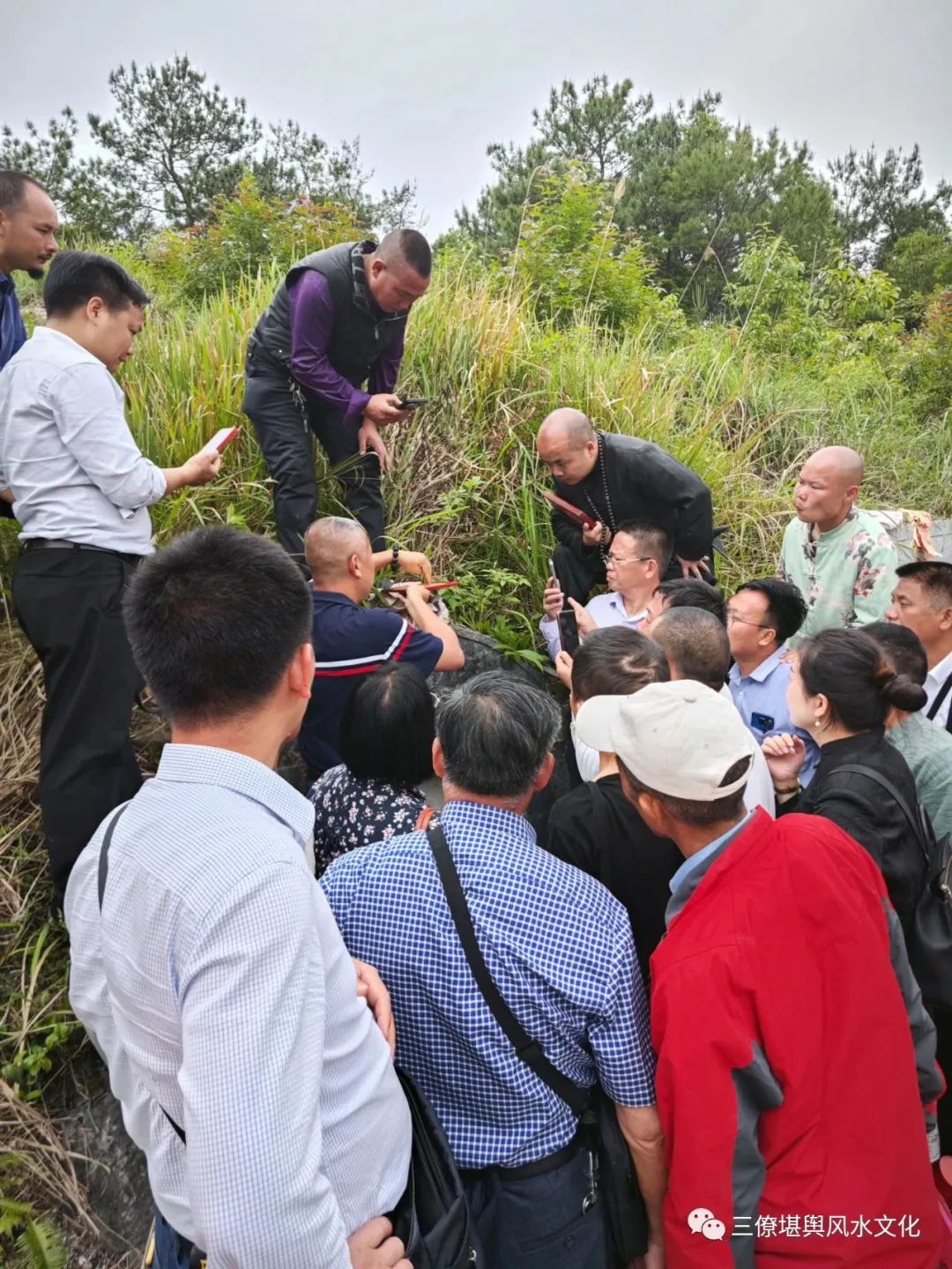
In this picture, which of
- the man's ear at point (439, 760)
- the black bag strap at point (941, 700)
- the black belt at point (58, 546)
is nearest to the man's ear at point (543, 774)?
the man's ear at point (439, 760)

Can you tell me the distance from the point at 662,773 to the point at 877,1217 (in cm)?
89

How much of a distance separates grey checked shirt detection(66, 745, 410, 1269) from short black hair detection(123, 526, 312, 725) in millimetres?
103

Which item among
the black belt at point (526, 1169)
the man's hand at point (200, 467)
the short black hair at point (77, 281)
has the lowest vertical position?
the black belt at point (526, 1169)

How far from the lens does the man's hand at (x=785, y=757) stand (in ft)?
9.22

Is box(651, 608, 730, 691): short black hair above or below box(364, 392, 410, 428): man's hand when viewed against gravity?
below

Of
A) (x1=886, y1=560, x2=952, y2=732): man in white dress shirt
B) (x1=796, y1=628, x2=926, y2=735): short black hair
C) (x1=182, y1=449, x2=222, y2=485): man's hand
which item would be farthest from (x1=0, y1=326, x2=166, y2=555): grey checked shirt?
(x1=886, y1=560, x2=952, y2=732): man in white dress shirt

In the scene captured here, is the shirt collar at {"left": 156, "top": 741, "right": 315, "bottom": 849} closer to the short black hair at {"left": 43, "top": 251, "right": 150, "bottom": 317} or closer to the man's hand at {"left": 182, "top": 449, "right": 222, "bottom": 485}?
the man's hand at {"left": 182, "top": 449, "right": 222, "bottom": 485}

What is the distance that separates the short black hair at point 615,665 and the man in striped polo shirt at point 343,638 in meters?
0.74

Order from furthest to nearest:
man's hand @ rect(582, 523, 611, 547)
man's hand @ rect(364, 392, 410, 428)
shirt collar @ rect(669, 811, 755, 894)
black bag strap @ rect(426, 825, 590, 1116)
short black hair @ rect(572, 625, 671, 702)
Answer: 1. man's hand @ rect(582, 523, 611, 547)
2. man's hand @ rect(364, 392, 410, 428)
3. short black hair @ rect(572, 625, 671, 702)
4. shirt collar @ rect(669, 811, 755, 894)
5. black bag strap @ rect(426, 825, 590, 1116)

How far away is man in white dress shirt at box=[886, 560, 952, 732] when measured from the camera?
325cm

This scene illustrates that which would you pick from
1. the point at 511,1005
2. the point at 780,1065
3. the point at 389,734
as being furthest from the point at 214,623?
the point at 780,1065

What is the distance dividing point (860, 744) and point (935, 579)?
137cm

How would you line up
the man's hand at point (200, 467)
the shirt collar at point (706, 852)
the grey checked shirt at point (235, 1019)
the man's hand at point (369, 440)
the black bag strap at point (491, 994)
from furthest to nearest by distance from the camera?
the man's hand at point (369, 440) < the man's hand at point (200, 467) < the shirt collar at point (706, 852) < the black bag strap at point (491, 994) < the grey checked shirt at point (235, 1019)

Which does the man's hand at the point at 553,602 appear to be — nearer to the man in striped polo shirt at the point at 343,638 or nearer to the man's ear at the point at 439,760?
the man in striped polo shirt at the point at 343,638
